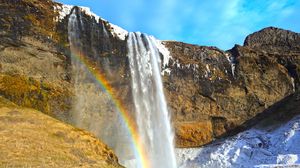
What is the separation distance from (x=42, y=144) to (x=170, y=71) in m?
25.9

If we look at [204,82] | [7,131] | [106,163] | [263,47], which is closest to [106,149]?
[106,163]

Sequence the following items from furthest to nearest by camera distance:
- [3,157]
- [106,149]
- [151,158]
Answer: [151,158]
[106,149]
[3,157]

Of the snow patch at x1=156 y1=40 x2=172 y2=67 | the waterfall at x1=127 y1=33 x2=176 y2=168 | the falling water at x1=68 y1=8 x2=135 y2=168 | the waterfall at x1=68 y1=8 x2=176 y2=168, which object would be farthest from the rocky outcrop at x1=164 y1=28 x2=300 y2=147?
the falling water at x1=68 y1=8 x2=135 y2=168

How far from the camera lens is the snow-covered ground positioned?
41000mm

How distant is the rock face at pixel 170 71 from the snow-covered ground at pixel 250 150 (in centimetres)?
429

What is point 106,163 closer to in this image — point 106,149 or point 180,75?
point 106,149

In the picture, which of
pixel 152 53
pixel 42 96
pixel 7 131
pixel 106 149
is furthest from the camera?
pixel 152 53

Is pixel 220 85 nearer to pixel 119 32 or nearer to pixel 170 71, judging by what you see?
pixel 170 71

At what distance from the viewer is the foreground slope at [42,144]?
24.6 m

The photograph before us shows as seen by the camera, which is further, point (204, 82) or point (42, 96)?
point (204, 82)

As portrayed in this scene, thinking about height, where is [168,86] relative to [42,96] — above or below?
above

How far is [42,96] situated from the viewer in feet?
Answer: 133

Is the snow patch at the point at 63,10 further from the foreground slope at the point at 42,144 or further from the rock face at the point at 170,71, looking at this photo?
the foreground slope at the point at 42,144

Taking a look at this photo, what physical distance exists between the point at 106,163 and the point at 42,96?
15274mm
